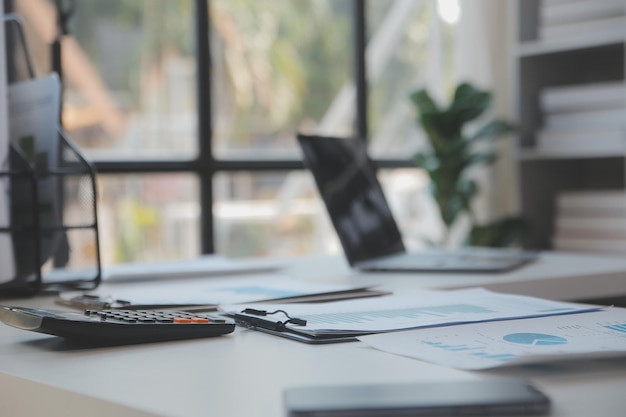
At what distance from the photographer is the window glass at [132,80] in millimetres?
3488

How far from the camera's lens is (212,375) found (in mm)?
867

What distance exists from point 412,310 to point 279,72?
3.39 m

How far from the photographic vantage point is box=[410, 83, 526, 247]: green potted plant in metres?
3.38

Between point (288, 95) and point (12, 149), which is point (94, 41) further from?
point (12, 149)

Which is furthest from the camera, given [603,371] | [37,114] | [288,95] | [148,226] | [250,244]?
[288,95]

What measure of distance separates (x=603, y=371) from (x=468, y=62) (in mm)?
2927

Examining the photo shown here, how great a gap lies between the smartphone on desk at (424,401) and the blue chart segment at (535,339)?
0.59 ft

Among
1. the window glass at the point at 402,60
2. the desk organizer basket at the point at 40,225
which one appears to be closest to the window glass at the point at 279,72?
the window glass at the point at 402,60

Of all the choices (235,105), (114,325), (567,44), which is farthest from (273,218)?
(114,325)

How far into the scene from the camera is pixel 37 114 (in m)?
1.70

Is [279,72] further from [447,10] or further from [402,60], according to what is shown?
[447,10]

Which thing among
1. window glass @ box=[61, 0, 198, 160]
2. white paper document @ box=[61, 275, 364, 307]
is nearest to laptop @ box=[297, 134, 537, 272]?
white paper document @ box=[61, 275, 364, 307]

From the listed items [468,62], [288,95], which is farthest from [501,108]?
[288,95]

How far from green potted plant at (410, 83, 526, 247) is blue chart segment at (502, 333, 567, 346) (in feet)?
7.91
